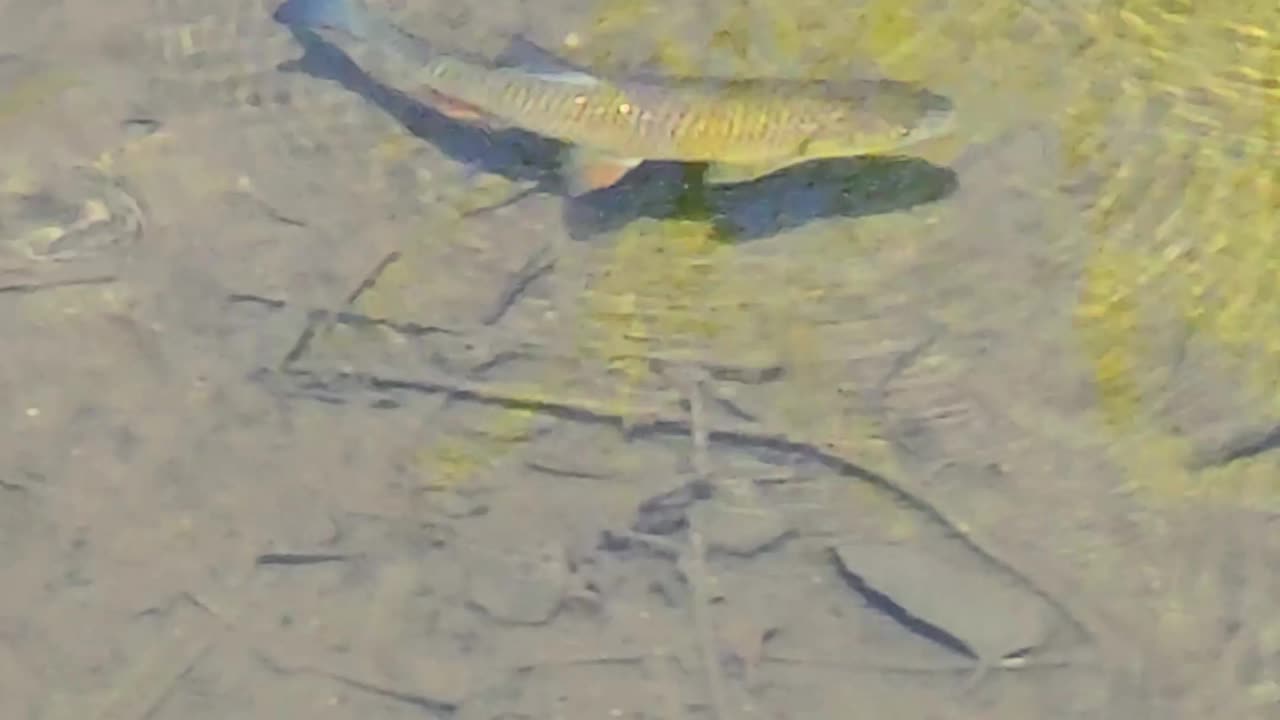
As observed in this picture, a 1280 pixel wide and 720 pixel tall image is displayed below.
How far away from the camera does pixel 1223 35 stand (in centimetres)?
323

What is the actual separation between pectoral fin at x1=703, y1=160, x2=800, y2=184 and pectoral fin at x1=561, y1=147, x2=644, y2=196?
14 centimetres

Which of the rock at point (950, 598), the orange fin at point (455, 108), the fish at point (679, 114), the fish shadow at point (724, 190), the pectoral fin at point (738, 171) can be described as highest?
the fish at point (679, 114)

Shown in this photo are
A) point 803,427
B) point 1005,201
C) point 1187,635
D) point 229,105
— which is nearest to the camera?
point 1187,635

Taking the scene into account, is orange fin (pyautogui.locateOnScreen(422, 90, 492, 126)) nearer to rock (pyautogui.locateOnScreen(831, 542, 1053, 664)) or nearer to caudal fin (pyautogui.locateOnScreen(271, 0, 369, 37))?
caudal fin (pyautogui.locateOnScreen(271, 0, 369, 37))

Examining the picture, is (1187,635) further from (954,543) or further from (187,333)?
(187,333)

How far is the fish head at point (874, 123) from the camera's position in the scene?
114 inches

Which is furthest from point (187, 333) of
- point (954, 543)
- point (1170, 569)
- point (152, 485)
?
point (1170, 569)

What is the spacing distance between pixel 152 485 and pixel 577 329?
0.74 m

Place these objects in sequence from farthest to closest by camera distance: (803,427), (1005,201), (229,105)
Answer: (229,105) → (1005,201) → (803,427)

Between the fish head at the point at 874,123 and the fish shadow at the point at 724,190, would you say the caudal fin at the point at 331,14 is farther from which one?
the fish head at the point at 874,123

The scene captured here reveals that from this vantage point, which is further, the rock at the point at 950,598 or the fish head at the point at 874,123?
the fish head at the point at 874,123

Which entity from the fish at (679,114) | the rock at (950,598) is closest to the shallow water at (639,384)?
the rock at (950,598)

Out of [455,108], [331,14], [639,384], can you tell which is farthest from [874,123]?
[331,14]

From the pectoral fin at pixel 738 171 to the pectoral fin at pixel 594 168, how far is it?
137 millimetres
